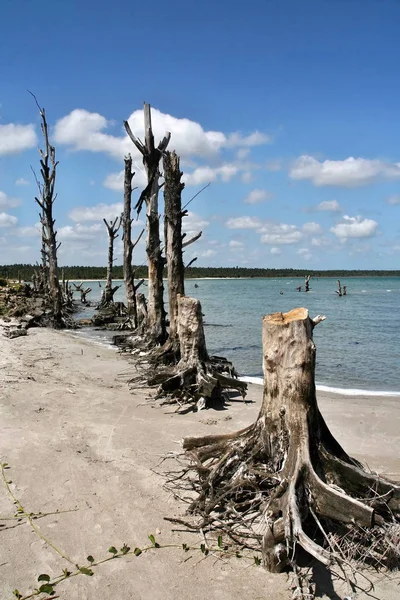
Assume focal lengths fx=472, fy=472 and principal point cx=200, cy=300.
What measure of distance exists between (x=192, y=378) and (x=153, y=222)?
20.8 ft

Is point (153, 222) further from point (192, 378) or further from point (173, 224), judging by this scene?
point (192, 378)

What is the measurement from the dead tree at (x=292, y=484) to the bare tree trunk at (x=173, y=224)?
708 cm

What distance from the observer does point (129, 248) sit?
20172 mm

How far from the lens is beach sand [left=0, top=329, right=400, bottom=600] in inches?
137

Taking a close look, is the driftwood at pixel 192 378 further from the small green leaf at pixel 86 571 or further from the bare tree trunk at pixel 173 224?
the small green leaf at pixel 86 571

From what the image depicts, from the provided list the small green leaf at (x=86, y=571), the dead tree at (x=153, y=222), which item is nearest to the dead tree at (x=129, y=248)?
the dead tree at (x=153, y=222)

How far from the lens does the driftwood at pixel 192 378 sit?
8.47 metres

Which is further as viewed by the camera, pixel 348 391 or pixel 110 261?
pixel 110 261

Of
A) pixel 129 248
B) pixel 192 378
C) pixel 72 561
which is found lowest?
pixel 72 561

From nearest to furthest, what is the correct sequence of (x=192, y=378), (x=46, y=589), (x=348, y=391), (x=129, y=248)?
(x=46, y=589) → (x=192, y=378) → (x=348, y=391) → (x=129, y=248)

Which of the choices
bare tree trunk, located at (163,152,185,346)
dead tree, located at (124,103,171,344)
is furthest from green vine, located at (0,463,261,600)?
dead tree, located at (124,103,171,344)

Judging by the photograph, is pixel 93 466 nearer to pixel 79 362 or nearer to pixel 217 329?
pixel 79 362

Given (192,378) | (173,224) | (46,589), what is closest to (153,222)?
(173,224)

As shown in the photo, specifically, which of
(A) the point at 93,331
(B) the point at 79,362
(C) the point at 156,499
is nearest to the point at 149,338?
(B) the point at 79,362
